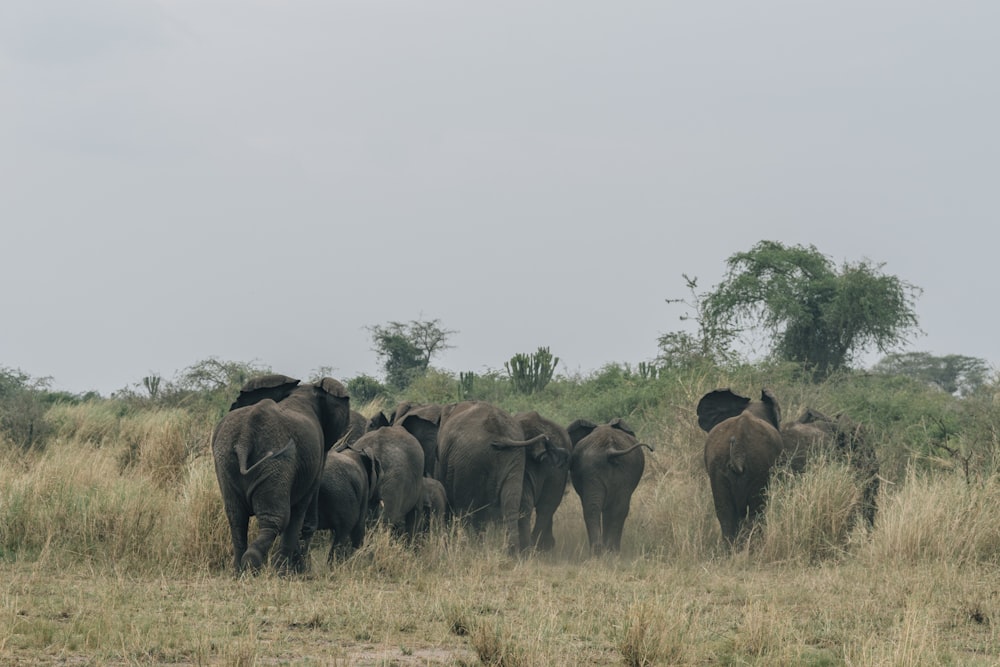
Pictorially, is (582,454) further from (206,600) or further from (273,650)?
(273,650)

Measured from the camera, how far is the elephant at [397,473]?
37.4 feet

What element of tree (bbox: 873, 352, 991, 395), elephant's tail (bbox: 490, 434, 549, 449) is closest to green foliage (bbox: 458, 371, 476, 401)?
elephant's tail (bbox: 490, 434, 549, 449)

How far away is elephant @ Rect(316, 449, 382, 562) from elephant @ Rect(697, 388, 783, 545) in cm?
413

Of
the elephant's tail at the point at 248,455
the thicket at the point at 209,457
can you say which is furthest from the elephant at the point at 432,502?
the elephant's tail at the point at 248,455

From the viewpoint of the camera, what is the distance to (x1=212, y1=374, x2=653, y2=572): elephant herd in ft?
31.2

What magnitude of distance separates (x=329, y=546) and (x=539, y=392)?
69.3 feet

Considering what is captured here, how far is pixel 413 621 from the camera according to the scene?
7.73 meters

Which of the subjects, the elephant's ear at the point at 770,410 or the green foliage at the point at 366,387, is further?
the green foliage at the point at 366,387

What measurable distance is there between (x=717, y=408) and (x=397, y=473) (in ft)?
16.4

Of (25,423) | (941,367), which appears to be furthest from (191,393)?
(941,367)

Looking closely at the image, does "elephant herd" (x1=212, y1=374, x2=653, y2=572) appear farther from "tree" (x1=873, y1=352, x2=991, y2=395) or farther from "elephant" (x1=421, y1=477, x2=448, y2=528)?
"tree" (x1=873, y1=352, x2=991, y2=395)

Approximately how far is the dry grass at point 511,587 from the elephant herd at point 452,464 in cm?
41

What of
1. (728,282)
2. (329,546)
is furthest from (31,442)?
(728,282)

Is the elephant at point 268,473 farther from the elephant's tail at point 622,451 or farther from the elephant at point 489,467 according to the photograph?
the elephant's tail at point 622,451
